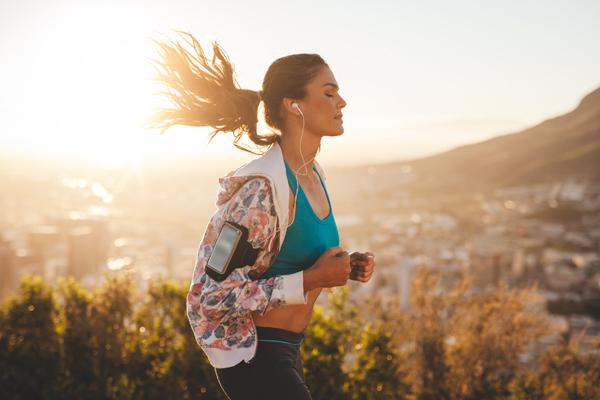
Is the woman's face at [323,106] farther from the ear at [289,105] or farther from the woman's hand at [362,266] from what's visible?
the woman's hand at [362,266]

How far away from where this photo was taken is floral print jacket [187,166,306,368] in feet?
4.78

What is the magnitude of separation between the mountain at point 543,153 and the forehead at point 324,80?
53.6 metres

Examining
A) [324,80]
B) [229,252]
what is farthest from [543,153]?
[229,252]

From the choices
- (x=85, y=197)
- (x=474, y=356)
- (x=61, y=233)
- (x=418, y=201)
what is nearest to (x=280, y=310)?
(x=474, y=356)

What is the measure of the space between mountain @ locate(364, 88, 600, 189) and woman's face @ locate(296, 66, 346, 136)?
53.6m

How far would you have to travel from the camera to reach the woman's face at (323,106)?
174 cm

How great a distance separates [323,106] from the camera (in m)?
1.75

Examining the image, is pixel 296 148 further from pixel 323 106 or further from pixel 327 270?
pixel 327 270

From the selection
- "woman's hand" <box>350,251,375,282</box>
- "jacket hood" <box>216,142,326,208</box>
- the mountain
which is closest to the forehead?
"jacket hood" <box>216,142,326,208</box>

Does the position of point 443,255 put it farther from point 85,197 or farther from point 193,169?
point 85,197

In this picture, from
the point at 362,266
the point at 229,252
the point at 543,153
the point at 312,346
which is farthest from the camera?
the point at 543,153

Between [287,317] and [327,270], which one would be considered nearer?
[327,270]

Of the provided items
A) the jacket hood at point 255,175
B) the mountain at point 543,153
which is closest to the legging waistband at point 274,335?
the jacket hood at point 255,175

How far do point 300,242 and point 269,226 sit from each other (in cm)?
14
